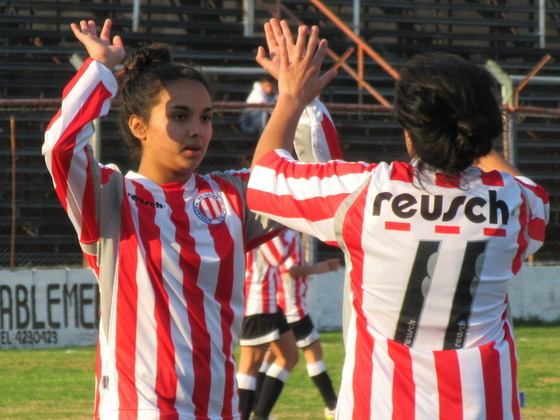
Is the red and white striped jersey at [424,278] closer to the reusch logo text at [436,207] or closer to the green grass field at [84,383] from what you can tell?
the reusch logo text at [436,207]

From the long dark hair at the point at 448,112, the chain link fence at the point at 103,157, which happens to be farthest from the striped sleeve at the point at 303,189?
the chain link fence at the point at 103,157

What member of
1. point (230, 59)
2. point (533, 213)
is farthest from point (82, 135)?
point (230, 59)

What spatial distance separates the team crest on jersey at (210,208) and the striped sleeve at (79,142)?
0.35 meters

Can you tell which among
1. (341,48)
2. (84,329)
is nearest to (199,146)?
(84,329)

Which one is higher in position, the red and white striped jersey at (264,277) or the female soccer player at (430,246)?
the female soccer player at (430,246)

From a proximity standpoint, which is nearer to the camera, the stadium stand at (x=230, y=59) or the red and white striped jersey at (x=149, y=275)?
the red and white striped jersey at (x=149, y=275)

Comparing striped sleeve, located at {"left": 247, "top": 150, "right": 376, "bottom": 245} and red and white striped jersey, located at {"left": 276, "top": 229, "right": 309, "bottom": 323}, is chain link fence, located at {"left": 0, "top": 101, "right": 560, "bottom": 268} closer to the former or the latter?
red and white striped jersey, located at {"left": 276, "top": 229, "right": 309, "bottom": 323}

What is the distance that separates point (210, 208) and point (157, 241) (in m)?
0.23

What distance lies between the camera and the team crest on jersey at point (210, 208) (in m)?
3.59

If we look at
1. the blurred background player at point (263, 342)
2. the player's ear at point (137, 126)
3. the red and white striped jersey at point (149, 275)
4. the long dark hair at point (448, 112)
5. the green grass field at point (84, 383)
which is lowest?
the green grass field at point (84, 383)

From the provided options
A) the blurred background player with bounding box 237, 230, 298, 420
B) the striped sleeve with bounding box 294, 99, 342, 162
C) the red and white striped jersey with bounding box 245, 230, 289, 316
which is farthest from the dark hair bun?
the blurred background player with bounding box 237, 230, 298, 420

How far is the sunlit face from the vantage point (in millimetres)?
3615

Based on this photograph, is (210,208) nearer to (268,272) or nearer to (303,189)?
(303,189)

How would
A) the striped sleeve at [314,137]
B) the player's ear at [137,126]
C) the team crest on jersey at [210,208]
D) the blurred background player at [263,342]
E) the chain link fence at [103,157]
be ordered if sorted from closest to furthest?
the striped sleeve at [314,137]
the team crest on jersey at [210,208]
the player's ear at [137,126]
the blurred background player at [263,342]
the chain link fence at [103,157]
